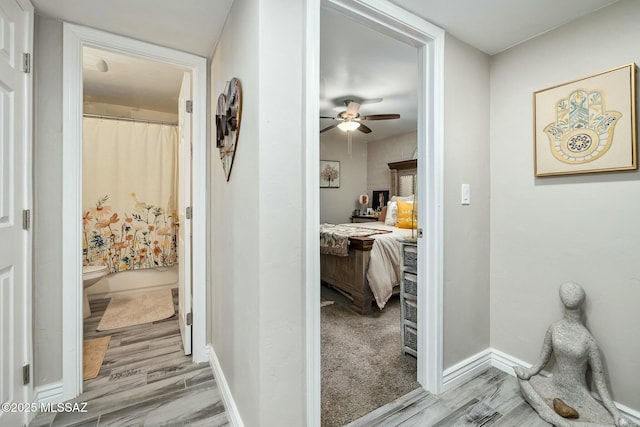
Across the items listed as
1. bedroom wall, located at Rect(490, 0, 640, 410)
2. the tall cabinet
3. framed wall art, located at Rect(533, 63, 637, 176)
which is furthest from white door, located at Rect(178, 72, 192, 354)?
framed wall art, located at Rect(533, 63, 637, 176)

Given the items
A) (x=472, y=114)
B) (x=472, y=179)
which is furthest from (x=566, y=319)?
(x=472, y=114)

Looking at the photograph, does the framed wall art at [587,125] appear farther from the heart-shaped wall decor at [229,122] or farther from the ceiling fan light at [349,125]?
the ceiling fan light at [349,125]

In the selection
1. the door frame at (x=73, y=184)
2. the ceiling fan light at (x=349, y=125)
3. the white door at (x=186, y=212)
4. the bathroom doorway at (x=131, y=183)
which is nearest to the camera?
the door frame at (x=73, y=184)

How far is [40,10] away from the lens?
147 cm

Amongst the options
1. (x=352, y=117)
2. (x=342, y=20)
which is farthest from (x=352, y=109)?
(x=342, y=20)

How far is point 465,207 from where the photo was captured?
1804mm

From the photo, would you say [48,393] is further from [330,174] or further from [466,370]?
[330,174]

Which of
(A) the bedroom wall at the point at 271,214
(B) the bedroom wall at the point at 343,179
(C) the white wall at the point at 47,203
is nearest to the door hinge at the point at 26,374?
(C) the white wall at the point at 47,203

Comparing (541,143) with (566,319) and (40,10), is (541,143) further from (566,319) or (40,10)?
(40,10)

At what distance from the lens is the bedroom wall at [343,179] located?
5.91m

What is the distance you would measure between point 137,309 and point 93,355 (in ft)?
3.12

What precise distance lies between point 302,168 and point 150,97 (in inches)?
118

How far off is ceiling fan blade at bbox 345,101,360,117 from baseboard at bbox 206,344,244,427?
299 centimetres

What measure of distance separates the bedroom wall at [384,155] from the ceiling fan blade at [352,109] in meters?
2.08
